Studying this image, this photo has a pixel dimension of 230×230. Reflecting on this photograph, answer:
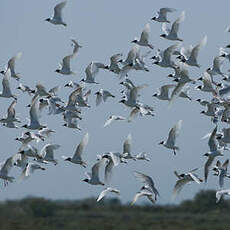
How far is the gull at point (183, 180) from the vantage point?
80.9 ft

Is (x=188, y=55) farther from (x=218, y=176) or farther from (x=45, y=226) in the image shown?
(x=45, y=226)

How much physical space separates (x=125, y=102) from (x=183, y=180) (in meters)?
2.65

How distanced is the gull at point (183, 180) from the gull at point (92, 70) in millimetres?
4039

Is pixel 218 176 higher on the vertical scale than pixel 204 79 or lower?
lower

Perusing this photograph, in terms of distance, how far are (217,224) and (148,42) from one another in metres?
10.2

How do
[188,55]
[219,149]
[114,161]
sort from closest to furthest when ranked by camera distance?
[219,149]
[114,161]
[188,55]

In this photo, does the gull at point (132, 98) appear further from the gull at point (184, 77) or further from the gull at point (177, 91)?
the gull at point (184, 77)

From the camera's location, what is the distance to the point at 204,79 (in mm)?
26938

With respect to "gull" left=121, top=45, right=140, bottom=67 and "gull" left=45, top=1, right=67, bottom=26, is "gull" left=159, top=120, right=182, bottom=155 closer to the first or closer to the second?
"gull" left=121, top=45, right=140, bottom=67

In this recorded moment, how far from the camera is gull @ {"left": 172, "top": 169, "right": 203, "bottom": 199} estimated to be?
2467cm

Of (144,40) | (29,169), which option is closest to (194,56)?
(144,40)

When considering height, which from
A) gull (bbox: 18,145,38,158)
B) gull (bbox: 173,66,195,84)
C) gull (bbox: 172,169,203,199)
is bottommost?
gull (bbox: 172,169,203,199)

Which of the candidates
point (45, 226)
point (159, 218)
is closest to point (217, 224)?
point (159, 218)

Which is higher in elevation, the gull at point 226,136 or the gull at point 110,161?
the gull at point 226,136
